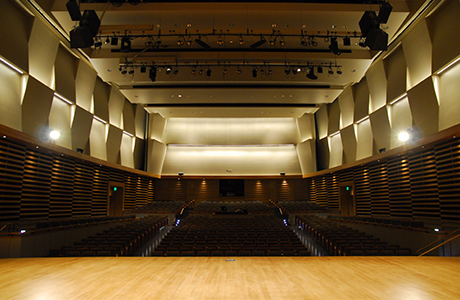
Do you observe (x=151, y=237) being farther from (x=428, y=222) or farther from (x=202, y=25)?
(x=428, y=222)

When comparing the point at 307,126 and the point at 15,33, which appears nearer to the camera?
the point at 15,33

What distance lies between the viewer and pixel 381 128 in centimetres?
1248

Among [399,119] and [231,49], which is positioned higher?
[231,49]

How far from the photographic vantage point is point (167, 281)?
3.90 meters

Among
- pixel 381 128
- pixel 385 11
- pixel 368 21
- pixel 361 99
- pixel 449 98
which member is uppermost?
pixel 361 99

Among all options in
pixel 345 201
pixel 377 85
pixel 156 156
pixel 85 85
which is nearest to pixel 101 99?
pixel 85 85

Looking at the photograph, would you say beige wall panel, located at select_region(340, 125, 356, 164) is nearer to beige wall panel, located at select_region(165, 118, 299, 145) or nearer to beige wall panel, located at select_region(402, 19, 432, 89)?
beige wall panel, located at select_region(402, 19, 432, 89)

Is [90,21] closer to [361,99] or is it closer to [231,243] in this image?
[231,243]

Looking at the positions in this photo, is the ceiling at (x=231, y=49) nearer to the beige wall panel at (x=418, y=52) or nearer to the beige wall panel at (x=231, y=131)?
the beige wall panel at (x=418, y=52)

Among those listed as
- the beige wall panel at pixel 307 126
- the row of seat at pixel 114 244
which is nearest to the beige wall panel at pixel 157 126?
the row of seat at pixel 114 244

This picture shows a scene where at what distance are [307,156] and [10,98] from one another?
694 inches

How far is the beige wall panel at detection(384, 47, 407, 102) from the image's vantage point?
36.0 ft

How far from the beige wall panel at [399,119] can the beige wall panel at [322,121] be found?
21.1ft

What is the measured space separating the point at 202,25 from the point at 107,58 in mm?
4363
